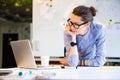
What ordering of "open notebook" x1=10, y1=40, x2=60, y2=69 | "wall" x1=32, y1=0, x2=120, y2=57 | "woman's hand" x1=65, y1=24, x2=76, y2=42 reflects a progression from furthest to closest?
"wall" x1=32, y1=0, x2=120, y2=57 < "woman's hand" x1=65, y1=24, x2=76, y2=42 < "open notebook" x1=10, y1=40, x2=60, y2=69

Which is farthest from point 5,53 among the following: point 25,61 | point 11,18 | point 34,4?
point 25,61

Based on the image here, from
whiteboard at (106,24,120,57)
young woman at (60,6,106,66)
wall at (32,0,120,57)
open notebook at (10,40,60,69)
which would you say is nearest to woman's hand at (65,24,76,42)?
young woman at (60,6,106,66)

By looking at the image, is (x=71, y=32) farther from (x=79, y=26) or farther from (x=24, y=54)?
(x=24, y=54)

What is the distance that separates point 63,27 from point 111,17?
27.7 inches

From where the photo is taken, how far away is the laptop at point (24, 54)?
6.52ft

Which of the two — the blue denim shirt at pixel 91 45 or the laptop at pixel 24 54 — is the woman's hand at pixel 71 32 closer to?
the blue denim shirt at pixel 91 45

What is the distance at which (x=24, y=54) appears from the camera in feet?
6.83

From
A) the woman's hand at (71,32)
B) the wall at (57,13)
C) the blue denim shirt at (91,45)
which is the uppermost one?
the wall at (57,13)

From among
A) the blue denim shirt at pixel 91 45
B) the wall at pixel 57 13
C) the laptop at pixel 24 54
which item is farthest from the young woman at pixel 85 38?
the laptop at pixel 24 54

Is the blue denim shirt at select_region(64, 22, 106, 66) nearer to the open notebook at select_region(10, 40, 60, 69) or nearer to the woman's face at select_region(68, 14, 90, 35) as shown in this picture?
the woman's face at select_region(68, 14, 90, 35)

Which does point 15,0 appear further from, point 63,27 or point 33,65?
point 33,65

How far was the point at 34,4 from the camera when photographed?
11.4 feet

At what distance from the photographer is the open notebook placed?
199cm

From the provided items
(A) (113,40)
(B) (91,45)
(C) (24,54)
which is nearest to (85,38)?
(B) (91,45)
